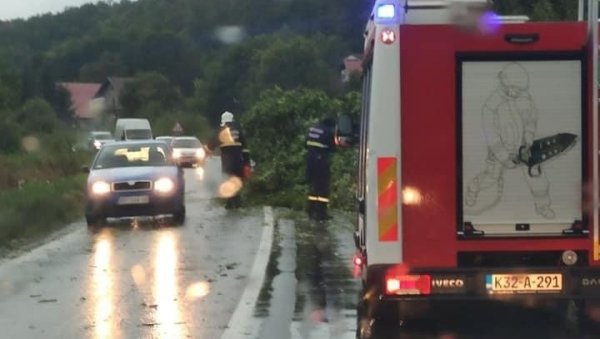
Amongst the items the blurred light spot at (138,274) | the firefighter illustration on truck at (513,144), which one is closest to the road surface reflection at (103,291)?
the blurred light spot at (138,274)

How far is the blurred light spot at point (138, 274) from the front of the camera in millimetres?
11797

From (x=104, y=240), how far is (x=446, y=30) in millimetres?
9270

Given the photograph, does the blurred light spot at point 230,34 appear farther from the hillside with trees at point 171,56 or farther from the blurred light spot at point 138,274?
the blurred light spot at point 138,274

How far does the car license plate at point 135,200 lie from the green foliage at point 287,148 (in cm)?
353

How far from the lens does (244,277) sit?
12086 mm

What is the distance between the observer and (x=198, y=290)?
11203 mm

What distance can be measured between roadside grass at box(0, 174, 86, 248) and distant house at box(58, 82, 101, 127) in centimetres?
7510

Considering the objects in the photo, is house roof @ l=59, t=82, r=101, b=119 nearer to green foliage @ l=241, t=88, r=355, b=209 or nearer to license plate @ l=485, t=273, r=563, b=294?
green foliage @ l=241, t=88, r=355, b=209

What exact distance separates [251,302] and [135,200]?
8283mm

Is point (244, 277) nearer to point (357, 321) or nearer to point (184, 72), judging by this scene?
point (357, 321)

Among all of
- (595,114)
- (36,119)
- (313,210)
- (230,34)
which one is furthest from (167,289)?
(230,34)

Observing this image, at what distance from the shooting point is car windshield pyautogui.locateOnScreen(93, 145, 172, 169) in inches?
770

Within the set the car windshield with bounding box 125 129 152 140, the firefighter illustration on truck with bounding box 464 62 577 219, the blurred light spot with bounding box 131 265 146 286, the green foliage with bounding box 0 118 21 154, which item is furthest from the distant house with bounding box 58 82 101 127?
the firefighter illustration on truck with bounding box 464 62 577 219

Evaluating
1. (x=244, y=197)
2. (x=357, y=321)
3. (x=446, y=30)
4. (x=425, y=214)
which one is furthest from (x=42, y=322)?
(x=244, y=197)
